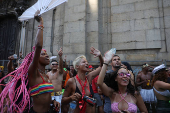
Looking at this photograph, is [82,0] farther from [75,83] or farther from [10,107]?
[10,107]

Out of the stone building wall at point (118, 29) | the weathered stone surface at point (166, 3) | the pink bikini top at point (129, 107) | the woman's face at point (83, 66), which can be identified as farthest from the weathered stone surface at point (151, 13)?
the pink bikini top at point (129, 107)

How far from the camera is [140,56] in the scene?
293 inches

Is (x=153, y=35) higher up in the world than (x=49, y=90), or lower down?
higher up

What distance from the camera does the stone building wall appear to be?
7298 millimetres

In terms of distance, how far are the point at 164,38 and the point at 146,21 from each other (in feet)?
4.62

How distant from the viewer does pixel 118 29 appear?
26.8ft

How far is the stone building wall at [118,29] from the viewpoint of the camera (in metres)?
7.30

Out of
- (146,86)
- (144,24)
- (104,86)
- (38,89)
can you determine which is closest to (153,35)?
(144,24)

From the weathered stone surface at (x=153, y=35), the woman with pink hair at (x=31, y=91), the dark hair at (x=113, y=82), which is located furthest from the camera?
the weathered stone surface at (x=153, y=35)

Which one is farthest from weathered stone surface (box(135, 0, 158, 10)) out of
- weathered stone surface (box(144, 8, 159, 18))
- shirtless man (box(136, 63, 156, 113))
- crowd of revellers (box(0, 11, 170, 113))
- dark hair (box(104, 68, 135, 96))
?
dark hair (box(104, 68, 135, 96))

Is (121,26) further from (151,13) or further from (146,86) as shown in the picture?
(146,86)

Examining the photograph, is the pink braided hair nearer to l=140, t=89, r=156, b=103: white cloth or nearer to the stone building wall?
l=140, t=89, r=156, b=103: white cloth

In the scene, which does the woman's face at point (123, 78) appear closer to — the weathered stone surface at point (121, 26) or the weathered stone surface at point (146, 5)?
the weathered stone surface at point (121, 26)

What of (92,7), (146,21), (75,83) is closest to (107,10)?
(92,7)
